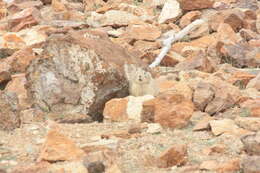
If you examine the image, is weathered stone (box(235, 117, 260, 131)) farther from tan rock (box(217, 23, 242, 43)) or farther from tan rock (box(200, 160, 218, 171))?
tan rock (box(217, 23, 242, 43))

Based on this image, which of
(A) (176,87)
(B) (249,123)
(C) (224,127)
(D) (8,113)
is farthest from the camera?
(A) (176,87)

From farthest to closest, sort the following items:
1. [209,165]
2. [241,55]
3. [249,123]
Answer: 1. [241,55]
2. [249,123]
3. [209,165]

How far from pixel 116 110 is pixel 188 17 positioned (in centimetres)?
600

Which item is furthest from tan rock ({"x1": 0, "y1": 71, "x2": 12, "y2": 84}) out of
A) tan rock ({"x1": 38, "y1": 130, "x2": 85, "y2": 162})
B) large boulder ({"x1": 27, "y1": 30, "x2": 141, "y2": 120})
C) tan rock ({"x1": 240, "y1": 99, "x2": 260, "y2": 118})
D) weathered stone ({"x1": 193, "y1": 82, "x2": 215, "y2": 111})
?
tan rock ({"x1": 38, "y1": 130, "x2": 85, "y2": 162})

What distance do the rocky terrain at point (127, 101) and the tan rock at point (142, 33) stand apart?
0.02 metres

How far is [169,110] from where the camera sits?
18.6 feet

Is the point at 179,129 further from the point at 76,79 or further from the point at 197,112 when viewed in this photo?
the point at 76,79

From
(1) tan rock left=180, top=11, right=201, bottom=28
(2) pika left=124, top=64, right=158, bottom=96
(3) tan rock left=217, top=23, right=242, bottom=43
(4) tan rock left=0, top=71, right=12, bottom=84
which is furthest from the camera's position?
(1) tan rock left=180, top=11, right=201, bottom=28

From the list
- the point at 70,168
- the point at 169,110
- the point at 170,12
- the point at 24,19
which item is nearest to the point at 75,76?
the point at 169,110

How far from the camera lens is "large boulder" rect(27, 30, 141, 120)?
20.9ft

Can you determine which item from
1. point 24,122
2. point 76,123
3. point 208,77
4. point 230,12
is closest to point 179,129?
point 76,123

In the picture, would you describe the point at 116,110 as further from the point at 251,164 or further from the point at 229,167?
the point at 251,164

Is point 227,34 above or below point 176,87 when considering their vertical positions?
below

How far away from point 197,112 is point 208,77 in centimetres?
155
